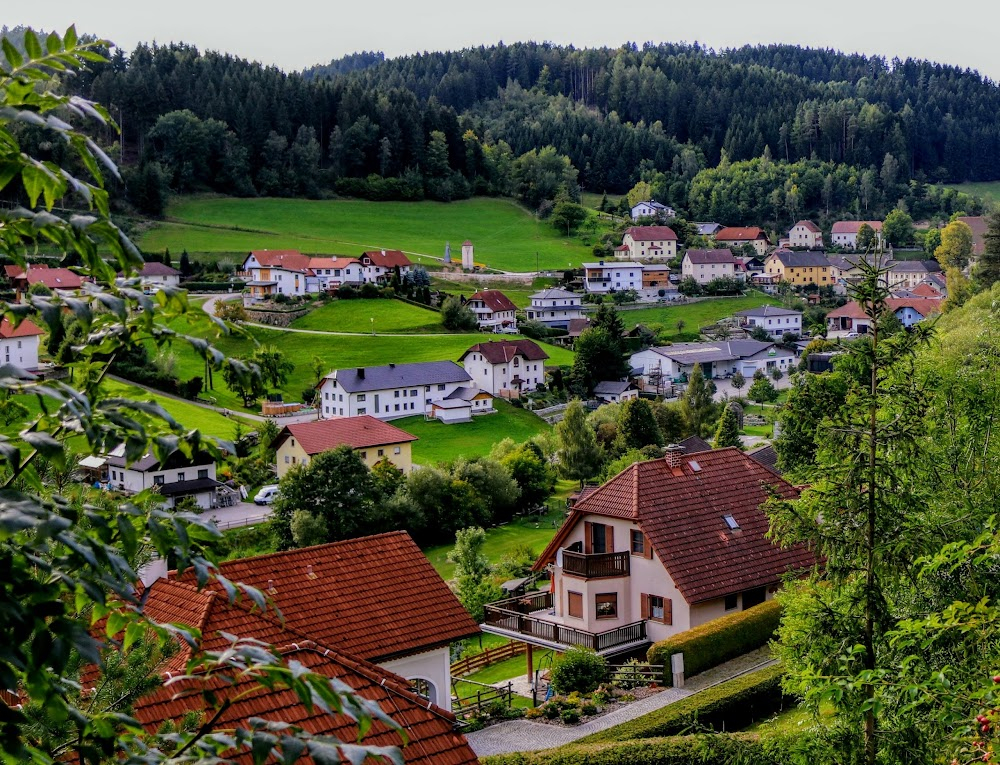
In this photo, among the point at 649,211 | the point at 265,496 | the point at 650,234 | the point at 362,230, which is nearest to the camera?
the point at 265,496

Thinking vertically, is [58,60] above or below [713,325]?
above

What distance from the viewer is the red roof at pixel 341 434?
54594 millimetres

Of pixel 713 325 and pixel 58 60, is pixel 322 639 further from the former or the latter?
pixel 713 325

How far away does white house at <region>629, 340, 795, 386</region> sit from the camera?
8712 cm

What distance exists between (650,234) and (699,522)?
343 feet

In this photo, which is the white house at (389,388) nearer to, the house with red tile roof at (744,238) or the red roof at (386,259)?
the red roof at (386,259)

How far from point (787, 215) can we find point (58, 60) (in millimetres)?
166066

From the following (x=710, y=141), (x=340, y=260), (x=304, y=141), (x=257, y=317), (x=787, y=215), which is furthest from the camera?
(x=710, y=141)

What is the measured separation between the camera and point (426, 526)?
154 feet

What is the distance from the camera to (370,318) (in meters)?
91.1

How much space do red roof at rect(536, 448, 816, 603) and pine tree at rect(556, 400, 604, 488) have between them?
25714mm

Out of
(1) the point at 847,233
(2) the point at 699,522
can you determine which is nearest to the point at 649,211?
(1) the point at 847,233

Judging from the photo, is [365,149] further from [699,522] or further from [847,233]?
[699,522]

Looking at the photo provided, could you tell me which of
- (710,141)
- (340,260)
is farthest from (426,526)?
(710,141)
